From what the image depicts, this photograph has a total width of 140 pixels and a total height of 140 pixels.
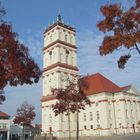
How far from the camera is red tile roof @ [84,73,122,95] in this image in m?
79.1

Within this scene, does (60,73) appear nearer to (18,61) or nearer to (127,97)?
(127,97)

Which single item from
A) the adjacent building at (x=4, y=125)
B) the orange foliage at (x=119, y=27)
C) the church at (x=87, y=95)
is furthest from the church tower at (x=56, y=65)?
the orange foliage at (x=119, y=27)

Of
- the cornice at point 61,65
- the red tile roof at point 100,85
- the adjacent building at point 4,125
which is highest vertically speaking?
the cornice at point 61,65

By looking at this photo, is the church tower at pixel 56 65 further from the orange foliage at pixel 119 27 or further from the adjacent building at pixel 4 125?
the orange foliage at pixel 119 27

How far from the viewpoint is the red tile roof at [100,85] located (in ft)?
259

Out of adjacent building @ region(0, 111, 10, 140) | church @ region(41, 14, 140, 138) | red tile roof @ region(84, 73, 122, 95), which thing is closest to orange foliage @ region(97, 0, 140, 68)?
church @ region(41, 14, 140, 138)

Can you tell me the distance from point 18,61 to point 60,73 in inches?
2575

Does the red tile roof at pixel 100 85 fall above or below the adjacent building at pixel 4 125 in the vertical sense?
above

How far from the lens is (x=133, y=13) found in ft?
55.6

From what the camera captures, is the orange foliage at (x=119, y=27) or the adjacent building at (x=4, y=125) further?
the adjacent building at (x=4, y=125)

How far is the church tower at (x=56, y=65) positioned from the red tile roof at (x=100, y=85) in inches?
237

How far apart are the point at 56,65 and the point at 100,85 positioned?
1349cm

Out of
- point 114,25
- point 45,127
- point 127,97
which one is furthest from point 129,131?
point 114,25

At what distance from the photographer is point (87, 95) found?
81250 millimetres
